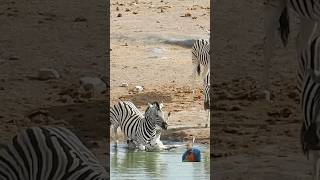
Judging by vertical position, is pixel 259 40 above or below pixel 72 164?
A: above

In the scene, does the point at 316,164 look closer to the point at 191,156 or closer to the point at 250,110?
the point at 191,156

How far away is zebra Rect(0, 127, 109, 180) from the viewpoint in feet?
9.32

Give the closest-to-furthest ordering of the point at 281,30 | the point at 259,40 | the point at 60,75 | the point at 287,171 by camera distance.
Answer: the point at 281,30, the point at 287,171, the point at 60,75, the point at 259,40

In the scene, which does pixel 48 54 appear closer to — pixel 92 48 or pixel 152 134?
pixel 92 48

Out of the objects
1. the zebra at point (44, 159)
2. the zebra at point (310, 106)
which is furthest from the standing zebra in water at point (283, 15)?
the zebra at point (44, 159)

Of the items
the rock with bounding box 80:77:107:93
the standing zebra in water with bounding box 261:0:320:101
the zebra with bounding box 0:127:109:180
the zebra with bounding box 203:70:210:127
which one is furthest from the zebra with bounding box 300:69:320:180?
the rock with bounding box 80:77:107:93

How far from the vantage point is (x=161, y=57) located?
11.2m

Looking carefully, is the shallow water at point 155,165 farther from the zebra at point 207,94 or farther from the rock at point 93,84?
the rock at point 93,84

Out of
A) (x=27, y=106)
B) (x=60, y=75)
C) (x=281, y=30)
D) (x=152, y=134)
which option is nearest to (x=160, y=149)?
(x=152, y=134)

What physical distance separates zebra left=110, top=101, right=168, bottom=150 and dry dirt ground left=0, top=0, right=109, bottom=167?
0.47ft

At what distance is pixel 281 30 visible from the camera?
333cm

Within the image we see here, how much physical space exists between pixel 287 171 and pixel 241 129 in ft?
5.18

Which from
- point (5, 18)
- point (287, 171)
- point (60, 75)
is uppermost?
point (5, 18)

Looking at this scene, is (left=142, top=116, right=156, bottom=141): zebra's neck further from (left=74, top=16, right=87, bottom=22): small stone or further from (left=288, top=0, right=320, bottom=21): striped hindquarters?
(left=74, top=16, right=87, bottom=22): small stone
